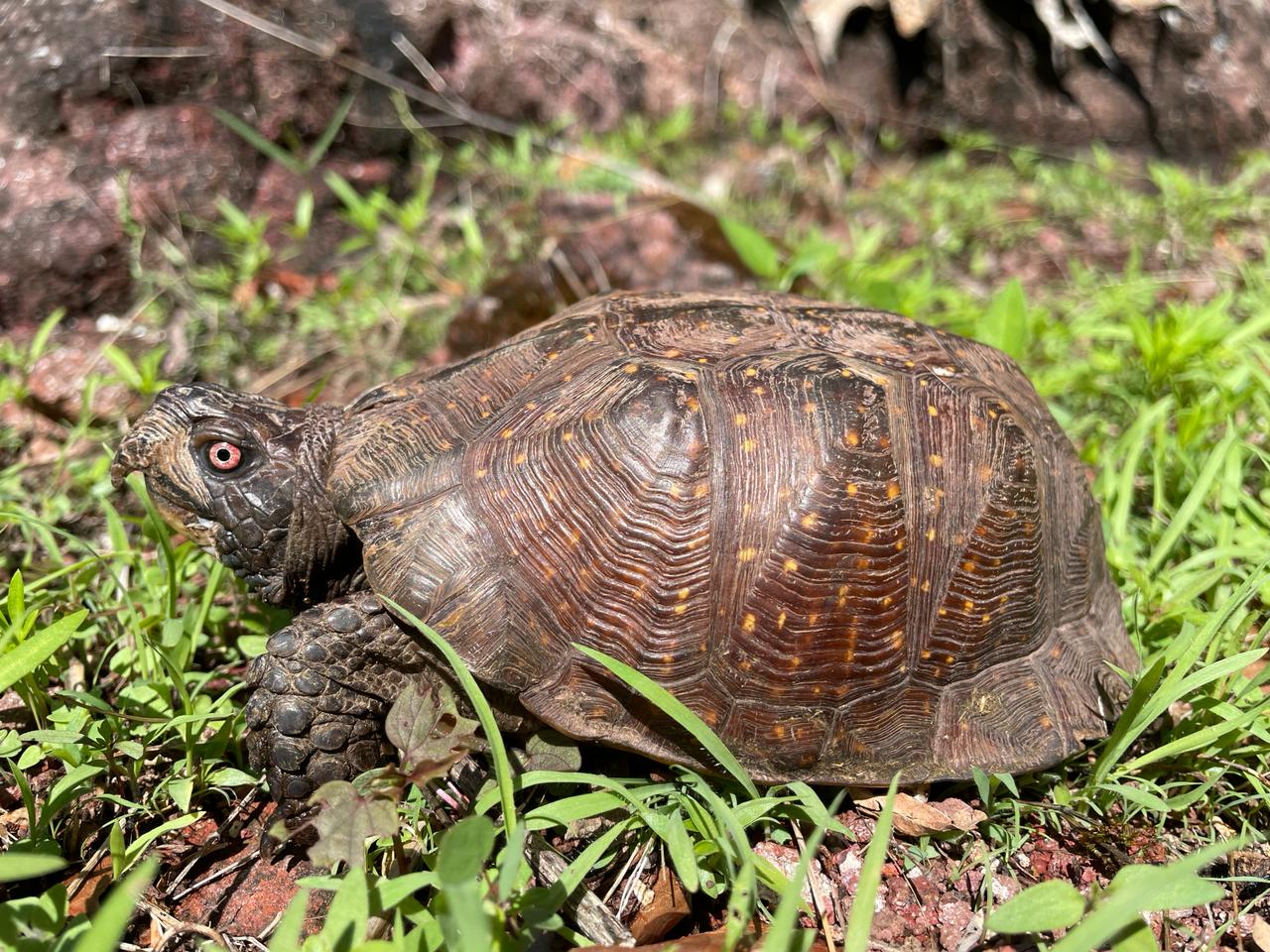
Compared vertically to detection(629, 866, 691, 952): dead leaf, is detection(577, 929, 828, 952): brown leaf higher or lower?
higher

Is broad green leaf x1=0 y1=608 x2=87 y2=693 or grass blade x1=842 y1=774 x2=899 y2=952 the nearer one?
grass blade x1=842 y1=774 x2=899 y2=952

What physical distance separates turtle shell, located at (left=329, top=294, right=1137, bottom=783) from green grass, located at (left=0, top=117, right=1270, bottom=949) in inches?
6.7

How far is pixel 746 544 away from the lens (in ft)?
6.13

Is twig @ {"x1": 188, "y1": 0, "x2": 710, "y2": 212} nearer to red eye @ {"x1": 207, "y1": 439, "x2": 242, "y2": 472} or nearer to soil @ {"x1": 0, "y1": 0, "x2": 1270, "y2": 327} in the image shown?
soil @ {"x1": 0, "y1": 0, "x2": 1270, "y2": 327}

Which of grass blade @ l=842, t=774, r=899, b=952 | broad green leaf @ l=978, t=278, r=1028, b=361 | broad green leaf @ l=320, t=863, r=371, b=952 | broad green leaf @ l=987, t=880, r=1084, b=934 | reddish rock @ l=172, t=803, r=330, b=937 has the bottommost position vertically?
reddish rock @ l=172, t=803, r=330, b=937

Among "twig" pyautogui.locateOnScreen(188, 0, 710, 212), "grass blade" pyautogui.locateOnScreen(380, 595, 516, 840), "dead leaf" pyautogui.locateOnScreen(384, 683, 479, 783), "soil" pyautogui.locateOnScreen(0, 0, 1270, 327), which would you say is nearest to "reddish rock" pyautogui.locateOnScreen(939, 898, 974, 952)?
"grass blade" pyautogui.locateOnScreen(380, 595, 516, 840)

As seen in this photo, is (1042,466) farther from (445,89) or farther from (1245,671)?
(445,89)

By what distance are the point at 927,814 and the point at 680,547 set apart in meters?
0.95

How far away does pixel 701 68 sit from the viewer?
616cm

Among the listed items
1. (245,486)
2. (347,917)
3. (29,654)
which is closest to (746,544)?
(347,917)

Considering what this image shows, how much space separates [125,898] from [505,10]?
5564mm

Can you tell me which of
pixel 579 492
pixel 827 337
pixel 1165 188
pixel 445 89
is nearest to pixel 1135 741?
pixel 827 337

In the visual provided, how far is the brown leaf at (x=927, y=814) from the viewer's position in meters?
1.96

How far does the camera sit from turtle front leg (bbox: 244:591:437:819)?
1.89 m
